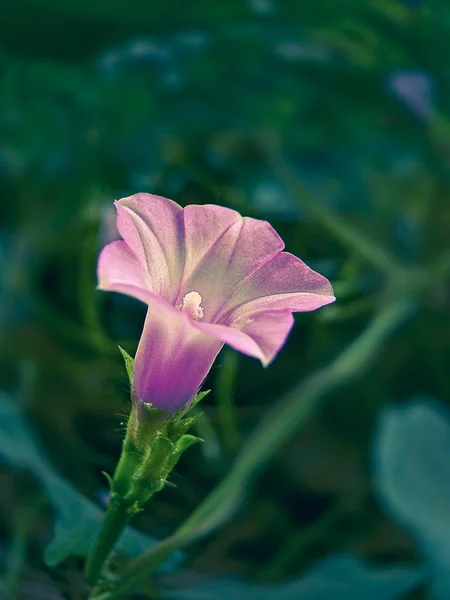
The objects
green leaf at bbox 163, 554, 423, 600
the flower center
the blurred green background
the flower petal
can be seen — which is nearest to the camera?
the flower petal

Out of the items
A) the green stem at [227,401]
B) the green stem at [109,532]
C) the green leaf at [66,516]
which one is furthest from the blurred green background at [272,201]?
the green stem at [109,532]

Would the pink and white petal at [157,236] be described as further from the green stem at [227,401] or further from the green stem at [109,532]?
the green stem at [227,401]

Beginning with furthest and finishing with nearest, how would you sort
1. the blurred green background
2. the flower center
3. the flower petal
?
the blurred green background, the flower center, the flower petal

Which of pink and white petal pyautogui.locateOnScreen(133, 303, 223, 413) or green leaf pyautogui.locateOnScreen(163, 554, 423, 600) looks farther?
A: green leaf pyautogui.locateOnScreen(163, 554, 423, 600)

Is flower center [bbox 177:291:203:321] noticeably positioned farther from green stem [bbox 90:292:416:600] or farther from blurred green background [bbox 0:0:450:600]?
blurred green background [bbox 0:0:450:600]

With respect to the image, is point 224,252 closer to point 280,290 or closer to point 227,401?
point 280,290

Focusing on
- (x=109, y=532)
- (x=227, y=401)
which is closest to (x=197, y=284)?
(x=109, y=532)

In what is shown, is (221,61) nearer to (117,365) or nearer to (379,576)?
(117,365)

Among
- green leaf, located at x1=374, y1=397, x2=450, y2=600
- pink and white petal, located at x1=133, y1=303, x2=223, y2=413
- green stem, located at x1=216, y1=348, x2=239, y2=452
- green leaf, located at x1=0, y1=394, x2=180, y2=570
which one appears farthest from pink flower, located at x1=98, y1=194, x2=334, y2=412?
green leaf, located at x1=374, y1=397, x2=450, y2=600
